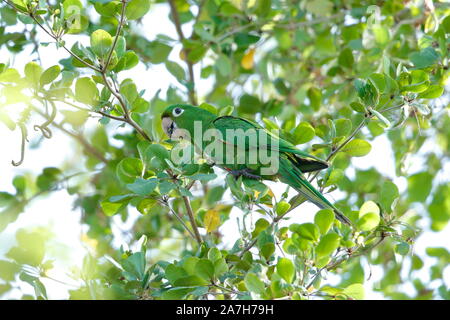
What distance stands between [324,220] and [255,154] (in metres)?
0.84

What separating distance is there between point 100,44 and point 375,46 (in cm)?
219

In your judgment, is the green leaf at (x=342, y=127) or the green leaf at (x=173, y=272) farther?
the green leaf at (x=342, y=127)

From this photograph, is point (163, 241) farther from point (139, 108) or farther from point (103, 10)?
point (103, 10)

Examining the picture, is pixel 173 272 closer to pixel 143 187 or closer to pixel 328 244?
pixel 143 187

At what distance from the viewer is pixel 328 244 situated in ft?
8.61

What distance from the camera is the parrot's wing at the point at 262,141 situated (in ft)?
10.8

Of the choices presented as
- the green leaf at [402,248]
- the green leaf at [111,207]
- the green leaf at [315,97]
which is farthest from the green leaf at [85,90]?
the green leaf at [315,97]

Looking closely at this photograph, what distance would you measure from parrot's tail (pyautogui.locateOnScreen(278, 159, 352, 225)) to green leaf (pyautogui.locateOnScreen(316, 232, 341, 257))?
16.5 inches

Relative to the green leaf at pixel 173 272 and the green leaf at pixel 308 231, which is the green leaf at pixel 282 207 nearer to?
the green leaf at pixel 308 231

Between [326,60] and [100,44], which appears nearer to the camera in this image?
[100,44]

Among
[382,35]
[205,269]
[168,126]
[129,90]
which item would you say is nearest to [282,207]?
[205,269]

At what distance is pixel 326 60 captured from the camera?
4.73 meters

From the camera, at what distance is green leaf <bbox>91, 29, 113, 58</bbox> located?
9.31 ft
